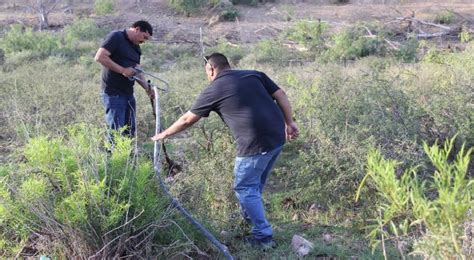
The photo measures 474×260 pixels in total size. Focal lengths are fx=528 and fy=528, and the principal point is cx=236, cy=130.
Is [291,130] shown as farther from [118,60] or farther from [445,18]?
[445,18]

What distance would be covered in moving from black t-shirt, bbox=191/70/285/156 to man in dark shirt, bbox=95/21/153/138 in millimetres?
1555

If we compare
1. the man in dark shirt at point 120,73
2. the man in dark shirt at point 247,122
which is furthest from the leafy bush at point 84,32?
the man in dark shirt at point 247,122

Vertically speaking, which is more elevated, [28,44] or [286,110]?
[286,110]

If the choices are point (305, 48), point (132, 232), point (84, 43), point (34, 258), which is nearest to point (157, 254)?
point (132, 232)

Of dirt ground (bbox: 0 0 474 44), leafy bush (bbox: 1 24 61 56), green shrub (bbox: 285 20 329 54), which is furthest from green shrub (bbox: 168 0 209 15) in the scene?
leafy bush (bbox: 1 24 61 56)

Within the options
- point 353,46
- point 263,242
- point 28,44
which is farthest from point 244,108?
point 28,44

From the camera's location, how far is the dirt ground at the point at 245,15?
70.0ft

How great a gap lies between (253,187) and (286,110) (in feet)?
2.25

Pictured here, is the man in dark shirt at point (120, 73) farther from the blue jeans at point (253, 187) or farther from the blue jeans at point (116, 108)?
the blue jeans at point (253, 187)

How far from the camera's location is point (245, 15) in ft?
82.5

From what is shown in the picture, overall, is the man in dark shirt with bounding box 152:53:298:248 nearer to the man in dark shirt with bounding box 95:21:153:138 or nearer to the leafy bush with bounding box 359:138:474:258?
the man in dark shirt with bounding box 95:21:153:138

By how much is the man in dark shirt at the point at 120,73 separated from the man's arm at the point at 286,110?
5.54 ft

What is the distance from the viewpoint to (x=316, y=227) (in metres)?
4.43

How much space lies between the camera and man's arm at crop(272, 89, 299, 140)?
4.16 meters
